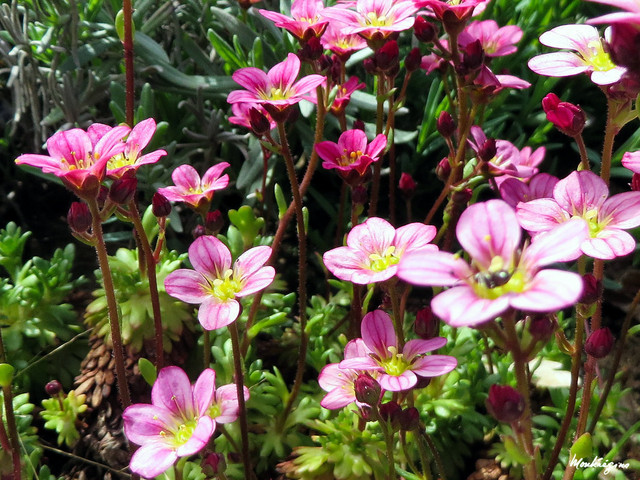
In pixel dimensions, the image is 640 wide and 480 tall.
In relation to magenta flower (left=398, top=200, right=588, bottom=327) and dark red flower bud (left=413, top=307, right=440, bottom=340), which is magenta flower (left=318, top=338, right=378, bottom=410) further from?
magenta flower (left=398, top=200, right=588, bottom=327)

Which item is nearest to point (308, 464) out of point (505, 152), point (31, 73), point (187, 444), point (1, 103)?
point (187, 444)

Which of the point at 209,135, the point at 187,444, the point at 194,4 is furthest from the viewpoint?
the point at 194,4

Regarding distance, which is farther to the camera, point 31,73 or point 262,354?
point 31,73

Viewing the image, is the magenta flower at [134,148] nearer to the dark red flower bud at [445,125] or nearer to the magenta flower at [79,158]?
the magenta flower at [79,158]

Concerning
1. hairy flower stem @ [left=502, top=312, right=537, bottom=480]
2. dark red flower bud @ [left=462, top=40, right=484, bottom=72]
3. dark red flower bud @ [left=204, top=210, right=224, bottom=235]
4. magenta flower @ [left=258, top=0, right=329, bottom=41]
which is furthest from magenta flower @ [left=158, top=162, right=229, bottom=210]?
hairy flower stem @ [left=502, top=312, right=537, bottom=480]

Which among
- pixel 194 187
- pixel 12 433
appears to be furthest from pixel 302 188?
pixel 12 433

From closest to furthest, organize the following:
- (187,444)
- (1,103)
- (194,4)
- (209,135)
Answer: (187,444) < (209,135) < (194,4) < (1,103)

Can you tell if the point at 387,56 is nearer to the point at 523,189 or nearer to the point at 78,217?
the point at 523,189

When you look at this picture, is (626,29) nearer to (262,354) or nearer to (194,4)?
(262,354)
